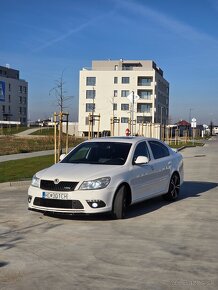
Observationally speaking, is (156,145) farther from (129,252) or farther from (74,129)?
(74,129)

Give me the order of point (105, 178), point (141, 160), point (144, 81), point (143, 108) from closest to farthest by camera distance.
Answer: point (105, 178), point (141, 160), point (143, 108), point (144, 81)

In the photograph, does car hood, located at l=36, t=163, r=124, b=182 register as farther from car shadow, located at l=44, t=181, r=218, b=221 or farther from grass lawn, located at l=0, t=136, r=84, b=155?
grass lawn, located at l=0, t=136, r=84, b=155

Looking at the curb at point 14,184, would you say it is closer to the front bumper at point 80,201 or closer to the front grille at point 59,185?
the front grille at point 59,185

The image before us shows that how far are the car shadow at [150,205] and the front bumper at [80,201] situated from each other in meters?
0.43

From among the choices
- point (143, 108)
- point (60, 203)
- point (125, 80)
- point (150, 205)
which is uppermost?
point (125, 80)

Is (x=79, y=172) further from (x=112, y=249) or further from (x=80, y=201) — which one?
(x=112, y=249)

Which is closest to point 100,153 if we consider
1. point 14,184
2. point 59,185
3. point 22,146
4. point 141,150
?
point 141,150

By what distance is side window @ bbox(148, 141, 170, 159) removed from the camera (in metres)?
10.5

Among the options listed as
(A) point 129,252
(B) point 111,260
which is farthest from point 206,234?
(B) point 111,260

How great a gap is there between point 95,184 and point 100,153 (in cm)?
153

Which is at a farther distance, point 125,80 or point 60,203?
point 125,80

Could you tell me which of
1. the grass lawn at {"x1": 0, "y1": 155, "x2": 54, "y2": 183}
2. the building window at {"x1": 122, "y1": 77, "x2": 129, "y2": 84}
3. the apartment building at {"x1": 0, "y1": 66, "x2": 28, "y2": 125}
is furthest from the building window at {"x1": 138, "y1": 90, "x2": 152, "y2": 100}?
the grass lawn at {"x1": 0, "y1": 155, "x2": 54, "y2": 183}

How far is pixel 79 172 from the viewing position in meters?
8.59

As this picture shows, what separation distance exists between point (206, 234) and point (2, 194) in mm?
6106
